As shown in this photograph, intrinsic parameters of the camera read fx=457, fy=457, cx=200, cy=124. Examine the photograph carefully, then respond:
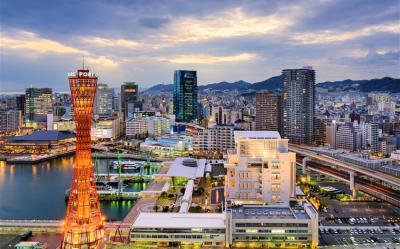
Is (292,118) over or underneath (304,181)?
over

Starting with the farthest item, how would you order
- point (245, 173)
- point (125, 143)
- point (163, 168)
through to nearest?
1. point (125, 143)
2. point (163, 168)
3. point (245, 173)

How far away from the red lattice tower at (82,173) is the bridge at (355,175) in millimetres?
9104

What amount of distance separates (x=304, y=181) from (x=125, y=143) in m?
16.0

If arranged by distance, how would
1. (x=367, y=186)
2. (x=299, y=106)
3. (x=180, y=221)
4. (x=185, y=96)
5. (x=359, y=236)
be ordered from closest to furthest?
(x=180, y=221)
(x=359, y=236)
(x=367, y=186)
(x=299, y=106)
(x=185, y=96)

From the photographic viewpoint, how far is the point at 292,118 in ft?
101

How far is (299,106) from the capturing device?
30.5 metres

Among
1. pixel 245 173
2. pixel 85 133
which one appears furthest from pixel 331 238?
pixel 85 133

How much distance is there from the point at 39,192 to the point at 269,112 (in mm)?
19748

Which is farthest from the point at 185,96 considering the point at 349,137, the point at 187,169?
the point at 187,169

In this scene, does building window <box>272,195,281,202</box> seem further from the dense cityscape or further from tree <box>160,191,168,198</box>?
tree <box>160,191,168,198</box>

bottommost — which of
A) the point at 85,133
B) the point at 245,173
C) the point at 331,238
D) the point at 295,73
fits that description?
the point at 331,238

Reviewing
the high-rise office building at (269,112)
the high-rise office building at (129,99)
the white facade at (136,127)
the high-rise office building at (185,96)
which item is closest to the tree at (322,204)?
the high-rise office building at (269,112)

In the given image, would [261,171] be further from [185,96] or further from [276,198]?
[185,96]

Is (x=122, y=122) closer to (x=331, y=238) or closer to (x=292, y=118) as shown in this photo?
(x=292, y=118)
